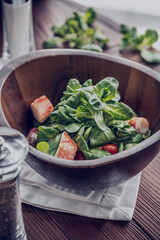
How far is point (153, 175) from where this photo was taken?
3.29 feet

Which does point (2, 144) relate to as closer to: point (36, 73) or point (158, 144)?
point (158, 144)

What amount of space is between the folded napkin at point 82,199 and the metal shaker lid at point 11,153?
0.31 m

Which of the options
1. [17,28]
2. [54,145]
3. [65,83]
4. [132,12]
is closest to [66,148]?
[54,145]

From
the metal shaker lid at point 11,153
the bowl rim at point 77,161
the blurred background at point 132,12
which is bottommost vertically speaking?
the blurred background at point 132,12

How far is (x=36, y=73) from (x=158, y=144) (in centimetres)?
48

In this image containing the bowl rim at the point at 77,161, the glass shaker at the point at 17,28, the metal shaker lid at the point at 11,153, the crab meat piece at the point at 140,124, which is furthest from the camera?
the glass shaker at the point at 17,28

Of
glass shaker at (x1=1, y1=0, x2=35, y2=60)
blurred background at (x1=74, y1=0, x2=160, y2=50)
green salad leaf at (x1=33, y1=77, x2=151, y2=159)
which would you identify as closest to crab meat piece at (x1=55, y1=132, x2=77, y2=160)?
green salad leaf at (x1=33, y1=77, x2=151, y2=159)

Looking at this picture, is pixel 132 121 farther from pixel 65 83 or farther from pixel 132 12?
pixel 132 12

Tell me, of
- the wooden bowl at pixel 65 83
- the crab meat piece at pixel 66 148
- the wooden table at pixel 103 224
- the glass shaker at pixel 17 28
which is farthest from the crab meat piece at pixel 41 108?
the glass shaker at pixel 17 28

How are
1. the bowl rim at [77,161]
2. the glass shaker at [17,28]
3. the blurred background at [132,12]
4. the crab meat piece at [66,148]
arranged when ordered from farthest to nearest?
the blurred background at [132,12], the glass shaker at [17,28], the crab meat piece at [66,148], the bowl rim at [77,161]

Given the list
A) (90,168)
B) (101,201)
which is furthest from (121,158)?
(101,201)

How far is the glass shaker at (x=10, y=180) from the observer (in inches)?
23.0

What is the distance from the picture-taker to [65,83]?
1.13 meters

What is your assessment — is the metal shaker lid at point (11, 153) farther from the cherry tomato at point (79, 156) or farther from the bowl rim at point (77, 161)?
the cherry tomato at point (79, 156)
